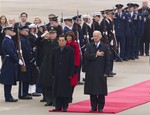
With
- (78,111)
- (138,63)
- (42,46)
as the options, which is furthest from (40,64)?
(138,63)

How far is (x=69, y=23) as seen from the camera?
858 inches

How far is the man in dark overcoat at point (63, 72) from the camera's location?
698 inches

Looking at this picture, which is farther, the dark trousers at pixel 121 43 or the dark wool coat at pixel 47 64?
the dark trousers at pixel 121 43

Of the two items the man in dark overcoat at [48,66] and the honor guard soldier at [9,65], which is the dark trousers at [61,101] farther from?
the honor guard soldier at [9,65]

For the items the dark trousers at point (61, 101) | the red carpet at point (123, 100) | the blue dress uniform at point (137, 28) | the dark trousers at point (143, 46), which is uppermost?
the blue dress uniform at point (137, 28)

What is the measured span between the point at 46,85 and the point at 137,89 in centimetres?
376

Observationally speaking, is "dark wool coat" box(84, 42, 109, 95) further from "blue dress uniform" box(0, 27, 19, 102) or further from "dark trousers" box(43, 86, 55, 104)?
"blue dress uniform" box(0, 27, 19, 102)

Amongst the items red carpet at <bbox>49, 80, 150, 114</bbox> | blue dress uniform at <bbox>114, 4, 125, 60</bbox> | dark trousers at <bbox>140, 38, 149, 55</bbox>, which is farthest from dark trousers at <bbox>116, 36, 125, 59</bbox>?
red carpet at <bbox>49, 80, 150, 114</bbox>

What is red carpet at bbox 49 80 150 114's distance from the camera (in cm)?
1806

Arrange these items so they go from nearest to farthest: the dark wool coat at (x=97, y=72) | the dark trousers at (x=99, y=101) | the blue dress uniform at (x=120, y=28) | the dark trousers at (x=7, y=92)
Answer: the dark wool coat at (x=97, y=72)
the dark trousers at (x=99, y=101)
the dark trousers at (x=7, y=92)
the blue dress uniform at (x=120, y=28)

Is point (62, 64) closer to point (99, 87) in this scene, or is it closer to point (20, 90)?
point (99, 87)

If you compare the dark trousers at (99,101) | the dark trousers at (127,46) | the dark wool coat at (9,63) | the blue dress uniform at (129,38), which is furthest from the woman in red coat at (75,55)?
the dark trousers at (127,46)

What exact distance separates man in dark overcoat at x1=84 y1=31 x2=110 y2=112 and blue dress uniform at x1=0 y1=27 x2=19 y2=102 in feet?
6.85

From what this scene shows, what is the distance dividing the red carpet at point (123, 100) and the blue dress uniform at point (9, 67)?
155 cm
